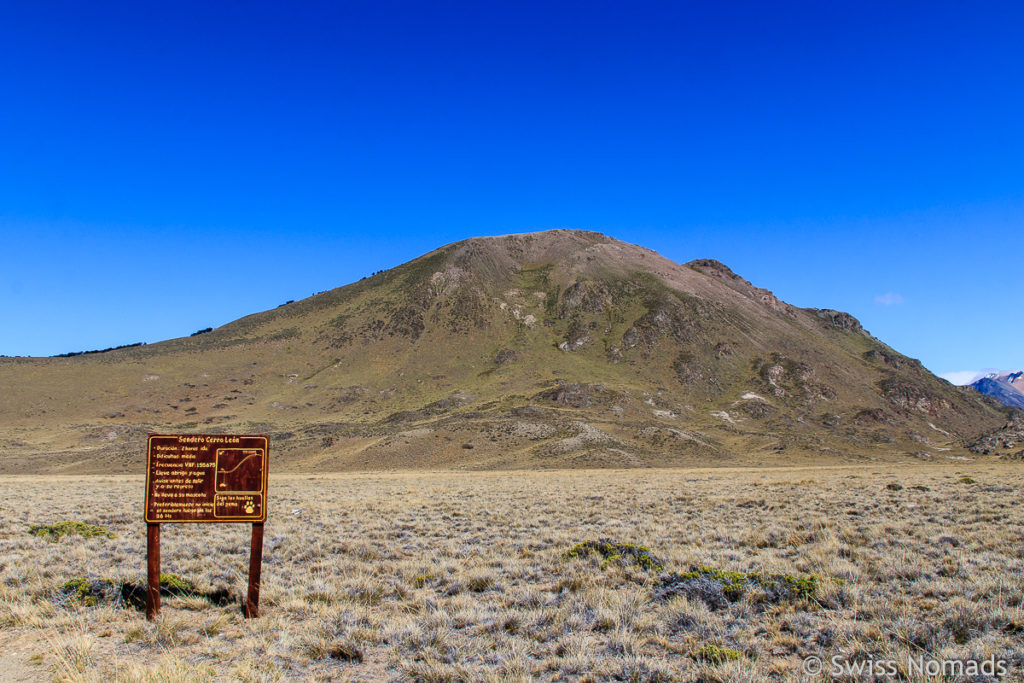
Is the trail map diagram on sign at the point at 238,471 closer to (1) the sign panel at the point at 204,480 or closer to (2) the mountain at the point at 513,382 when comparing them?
(1) the sign panel at the point at 204,480

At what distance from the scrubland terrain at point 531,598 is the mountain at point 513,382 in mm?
47052

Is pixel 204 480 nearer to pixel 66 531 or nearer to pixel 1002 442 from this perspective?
pixel 66 531

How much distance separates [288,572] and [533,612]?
579 cm

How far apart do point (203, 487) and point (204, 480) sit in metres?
0.10

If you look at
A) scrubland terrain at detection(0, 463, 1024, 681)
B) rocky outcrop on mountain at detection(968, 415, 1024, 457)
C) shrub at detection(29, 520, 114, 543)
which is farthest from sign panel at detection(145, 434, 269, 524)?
rocky outcrop on mountain at detection(968, 415, 1024, 457)

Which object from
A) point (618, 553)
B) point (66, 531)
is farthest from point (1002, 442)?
point (66, 531)

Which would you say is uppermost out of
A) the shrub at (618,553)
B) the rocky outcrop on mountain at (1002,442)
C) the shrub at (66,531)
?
the shrub at (618,553)

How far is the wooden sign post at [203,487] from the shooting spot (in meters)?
8.45

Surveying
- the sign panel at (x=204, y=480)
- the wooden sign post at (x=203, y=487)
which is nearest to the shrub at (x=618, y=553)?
the wooden sign post at (x=203, y=487)

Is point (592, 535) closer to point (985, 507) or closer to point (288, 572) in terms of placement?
point (288, 572)

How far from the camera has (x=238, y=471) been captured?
8734mm

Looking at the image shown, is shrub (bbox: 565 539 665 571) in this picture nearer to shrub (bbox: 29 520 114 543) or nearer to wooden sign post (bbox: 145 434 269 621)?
wooden sign post (bbox: 145 434 269 621)

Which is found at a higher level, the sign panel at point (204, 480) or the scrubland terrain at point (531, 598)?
the sign panel at point (204, 480)

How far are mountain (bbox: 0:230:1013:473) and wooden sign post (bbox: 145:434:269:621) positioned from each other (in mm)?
53424
